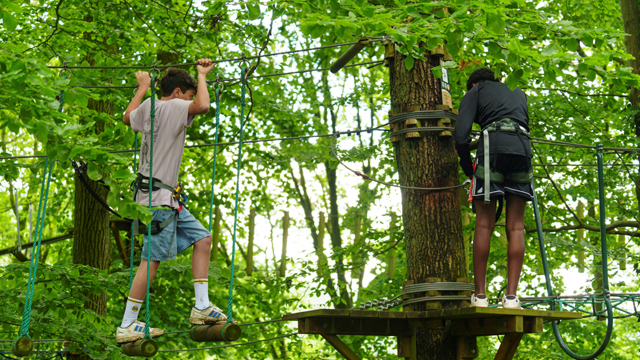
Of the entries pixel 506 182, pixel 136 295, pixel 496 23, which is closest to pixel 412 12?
pixel 496 23

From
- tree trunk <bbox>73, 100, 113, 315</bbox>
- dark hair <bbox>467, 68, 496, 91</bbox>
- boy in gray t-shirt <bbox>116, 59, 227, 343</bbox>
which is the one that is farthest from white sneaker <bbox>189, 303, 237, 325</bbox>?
tree trunk <bbox>73, 100, 113, 315</bbox>

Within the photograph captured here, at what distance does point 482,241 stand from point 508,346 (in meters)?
0.67

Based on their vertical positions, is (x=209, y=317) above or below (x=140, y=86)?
below

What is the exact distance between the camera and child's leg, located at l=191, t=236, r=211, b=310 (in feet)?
12.2

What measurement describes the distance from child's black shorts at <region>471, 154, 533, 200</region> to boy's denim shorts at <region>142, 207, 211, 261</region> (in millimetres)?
1706

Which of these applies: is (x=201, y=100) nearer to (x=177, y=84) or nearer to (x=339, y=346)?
(x=177, y=84)

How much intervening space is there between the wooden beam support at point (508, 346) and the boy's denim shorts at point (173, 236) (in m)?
1.94

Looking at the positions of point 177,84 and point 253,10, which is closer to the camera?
point 253,10

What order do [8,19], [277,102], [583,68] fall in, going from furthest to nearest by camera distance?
[277,102]
[583,68]
[8,19]

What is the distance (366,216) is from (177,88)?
9.74 metres

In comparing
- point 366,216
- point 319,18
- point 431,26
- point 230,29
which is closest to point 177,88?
point 319,18

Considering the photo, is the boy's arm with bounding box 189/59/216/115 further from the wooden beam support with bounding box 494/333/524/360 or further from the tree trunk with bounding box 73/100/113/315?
the tree trunk with bounding box 73/100/113/315

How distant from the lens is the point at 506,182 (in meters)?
3.84

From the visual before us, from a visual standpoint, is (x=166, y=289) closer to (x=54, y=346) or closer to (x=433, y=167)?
(x=54, y=346)
